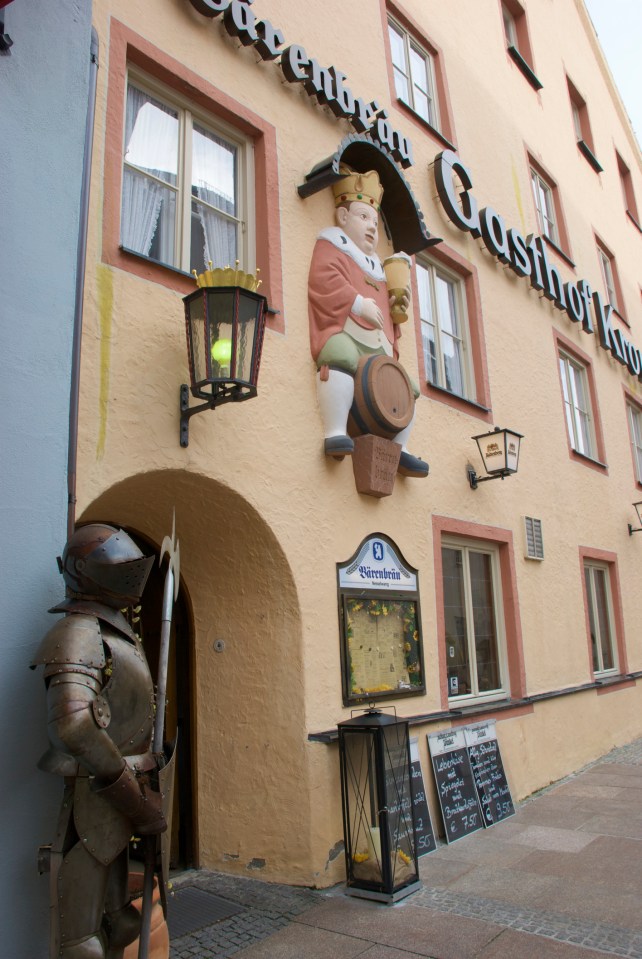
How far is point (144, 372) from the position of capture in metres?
4.29

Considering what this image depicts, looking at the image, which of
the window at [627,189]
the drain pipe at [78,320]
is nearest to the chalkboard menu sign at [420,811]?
the drain pipe at [78,320]

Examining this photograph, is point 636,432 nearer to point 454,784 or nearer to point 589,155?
point 589,155

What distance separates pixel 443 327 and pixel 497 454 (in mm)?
1508

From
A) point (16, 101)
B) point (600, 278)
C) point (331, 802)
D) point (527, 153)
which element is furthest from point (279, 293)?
point (600, 278)

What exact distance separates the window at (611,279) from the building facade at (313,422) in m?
3.64

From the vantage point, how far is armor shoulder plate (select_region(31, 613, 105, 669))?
2.81m

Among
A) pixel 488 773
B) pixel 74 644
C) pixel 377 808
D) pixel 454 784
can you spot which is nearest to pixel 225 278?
pixel 74 644

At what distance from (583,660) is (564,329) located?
4.43 meters

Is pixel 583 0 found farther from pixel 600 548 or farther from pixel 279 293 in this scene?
pixel 279 293

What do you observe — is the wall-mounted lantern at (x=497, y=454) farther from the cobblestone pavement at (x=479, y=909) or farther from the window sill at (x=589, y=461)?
the cobblestone pavement at (x=479, y=909)

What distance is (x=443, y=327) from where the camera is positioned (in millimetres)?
7773

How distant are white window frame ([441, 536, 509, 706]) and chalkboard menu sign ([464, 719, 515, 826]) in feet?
1.10

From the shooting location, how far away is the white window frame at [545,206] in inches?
425

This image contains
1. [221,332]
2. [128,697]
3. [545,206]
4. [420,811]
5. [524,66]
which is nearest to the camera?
[128,697]
